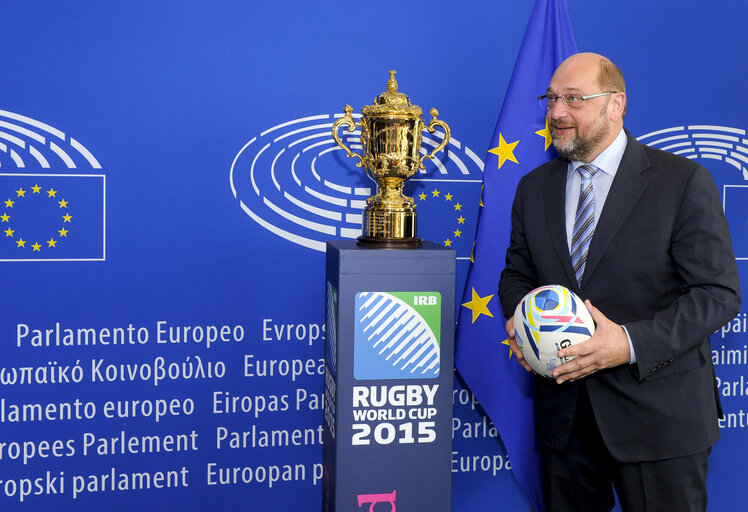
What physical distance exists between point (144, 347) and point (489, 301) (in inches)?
45.6

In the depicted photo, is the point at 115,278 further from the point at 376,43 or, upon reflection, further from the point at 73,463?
the point at 376,43

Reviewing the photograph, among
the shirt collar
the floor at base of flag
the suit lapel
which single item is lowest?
the floor at base of flag

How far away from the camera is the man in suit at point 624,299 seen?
1.70 meters

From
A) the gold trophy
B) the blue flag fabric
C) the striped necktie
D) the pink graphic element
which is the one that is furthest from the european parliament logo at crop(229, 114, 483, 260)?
the pink graphic element

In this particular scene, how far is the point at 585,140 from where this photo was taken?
1.88 m

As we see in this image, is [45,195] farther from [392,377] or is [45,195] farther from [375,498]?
[375,498]

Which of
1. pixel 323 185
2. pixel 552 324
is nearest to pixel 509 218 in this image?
pixel 323 185

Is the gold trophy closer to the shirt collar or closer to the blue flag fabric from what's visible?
the blue flag fabric

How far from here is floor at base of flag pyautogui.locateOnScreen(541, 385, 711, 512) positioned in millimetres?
1788

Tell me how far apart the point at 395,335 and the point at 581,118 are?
0.76 meters

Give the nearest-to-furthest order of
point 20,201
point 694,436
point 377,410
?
1. point 694,436
2. point 377,410
3. point 20,201

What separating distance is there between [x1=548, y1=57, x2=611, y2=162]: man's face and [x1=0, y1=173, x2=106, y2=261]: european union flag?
1441 mm

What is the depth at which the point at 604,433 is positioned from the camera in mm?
1808

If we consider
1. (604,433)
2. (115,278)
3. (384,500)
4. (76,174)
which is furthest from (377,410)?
(76,174)
